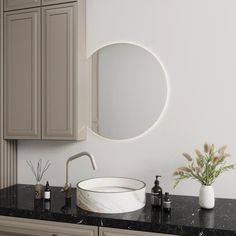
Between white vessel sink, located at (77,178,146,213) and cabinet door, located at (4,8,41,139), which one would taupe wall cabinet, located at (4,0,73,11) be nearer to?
cabinet door, located at (4,8,41,139)

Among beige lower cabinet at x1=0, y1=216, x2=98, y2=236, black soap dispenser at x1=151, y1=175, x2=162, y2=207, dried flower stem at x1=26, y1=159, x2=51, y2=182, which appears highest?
dried flower stem at x1=26, y1=159, x2=51, y2=182

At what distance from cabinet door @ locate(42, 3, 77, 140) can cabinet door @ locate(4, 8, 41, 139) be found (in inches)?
2.5

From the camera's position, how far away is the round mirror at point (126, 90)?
213 centimetres

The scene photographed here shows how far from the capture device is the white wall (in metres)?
2.00

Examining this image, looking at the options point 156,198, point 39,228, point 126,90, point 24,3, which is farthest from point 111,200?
point 24,3

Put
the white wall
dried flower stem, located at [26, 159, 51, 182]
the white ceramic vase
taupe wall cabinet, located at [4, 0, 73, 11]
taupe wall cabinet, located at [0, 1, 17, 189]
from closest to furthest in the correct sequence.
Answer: the white ceramic vase → the white wall → taupe wall cabinet, located at [4, 0, 73, 11] → taupe wall cabinet, located at [0, 1, 17, 189] → dried flower stem, located at [26, 159, 51, 182]

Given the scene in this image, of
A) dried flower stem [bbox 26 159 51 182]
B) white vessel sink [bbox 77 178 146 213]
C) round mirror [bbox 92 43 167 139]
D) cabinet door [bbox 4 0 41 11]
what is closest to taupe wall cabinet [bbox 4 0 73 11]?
cabinet door [bbox 4 0 41 11]

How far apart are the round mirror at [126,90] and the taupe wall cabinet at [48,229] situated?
0.75m

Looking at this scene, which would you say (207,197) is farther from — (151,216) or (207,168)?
(151,216)

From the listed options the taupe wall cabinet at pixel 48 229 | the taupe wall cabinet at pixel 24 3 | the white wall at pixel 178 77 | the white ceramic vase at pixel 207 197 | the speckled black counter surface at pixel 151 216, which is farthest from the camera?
the taupe wall cabinet at pixel 24 3

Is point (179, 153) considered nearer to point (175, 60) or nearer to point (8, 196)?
point (175, 60)

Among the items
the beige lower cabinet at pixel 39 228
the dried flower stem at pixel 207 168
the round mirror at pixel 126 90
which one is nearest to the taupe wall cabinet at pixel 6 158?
the beige lower cabinet at pixel 39 228

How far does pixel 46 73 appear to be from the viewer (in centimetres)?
216

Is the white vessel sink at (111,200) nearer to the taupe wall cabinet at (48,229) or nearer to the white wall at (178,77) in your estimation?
the taupe wall cabinet at (48,229)
